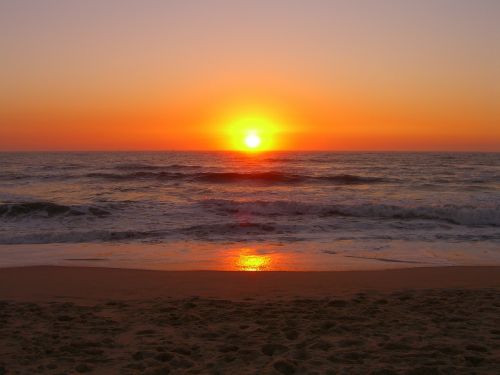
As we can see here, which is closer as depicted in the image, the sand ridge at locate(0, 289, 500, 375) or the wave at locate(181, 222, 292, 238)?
the sand ridge at locate(0, 289, 500, 375)

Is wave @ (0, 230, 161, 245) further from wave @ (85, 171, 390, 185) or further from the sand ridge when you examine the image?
wave @ (85, 171, 390, 185)

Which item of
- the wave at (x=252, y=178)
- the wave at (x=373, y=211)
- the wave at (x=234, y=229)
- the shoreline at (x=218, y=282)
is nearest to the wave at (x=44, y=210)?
the wave at (x=373, y=211)

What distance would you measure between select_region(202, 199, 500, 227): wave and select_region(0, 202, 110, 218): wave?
458 cm

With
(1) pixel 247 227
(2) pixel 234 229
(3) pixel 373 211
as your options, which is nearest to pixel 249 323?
(2) pixel 234 229

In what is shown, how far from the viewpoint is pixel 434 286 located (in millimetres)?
7930

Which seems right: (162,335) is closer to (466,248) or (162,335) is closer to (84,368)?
(84,368)

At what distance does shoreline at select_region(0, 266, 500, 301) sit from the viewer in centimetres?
742

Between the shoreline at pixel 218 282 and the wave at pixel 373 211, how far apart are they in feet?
29.3

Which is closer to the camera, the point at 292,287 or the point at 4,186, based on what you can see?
the point at 292,287

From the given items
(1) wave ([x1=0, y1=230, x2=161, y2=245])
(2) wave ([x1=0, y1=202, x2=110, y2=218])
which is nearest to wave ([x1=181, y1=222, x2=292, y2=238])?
(1) wave ([x1=0, y1=230, x2=161, y2=245])

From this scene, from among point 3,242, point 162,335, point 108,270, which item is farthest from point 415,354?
point 3,242

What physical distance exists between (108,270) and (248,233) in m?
5.96

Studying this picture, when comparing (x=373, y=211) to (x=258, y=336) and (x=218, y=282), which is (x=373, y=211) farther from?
(x=258, y=336)

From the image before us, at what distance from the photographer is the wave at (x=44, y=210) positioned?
18.0 meters
